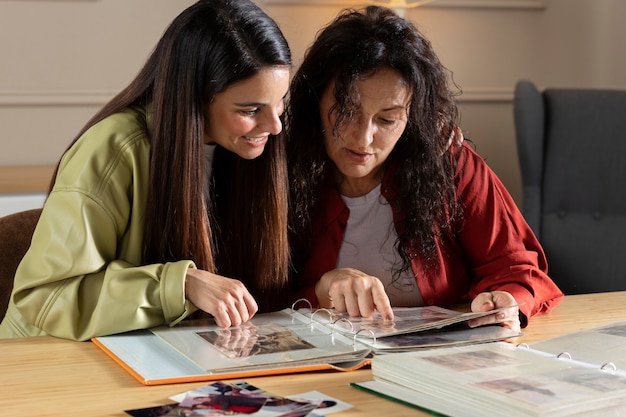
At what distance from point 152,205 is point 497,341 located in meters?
0.57

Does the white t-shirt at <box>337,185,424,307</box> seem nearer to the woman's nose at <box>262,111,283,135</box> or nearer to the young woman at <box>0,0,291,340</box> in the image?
the young woman at <box>0,0,291,340</box>

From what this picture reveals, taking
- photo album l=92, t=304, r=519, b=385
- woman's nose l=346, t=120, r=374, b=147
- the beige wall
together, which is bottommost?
photo album l=92, t=304, r=519, b=385

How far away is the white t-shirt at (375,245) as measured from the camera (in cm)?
180

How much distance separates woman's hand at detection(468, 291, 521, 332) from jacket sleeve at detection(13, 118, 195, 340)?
1.51ft

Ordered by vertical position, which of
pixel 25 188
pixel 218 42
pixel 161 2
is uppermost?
pixel 161 2

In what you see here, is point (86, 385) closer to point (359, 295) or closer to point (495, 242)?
point (359, 295)

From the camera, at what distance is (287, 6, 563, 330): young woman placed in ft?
5.61

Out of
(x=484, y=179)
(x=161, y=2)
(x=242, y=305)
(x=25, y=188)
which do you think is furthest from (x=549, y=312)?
(x=161, y=2)

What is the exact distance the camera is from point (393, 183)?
6.03 feet

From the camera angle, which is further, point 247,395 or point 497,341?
point 497,341

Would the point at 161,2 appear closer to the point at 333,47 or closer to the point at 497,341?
the point at 333,47

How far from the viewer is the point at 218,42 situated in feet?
4.90

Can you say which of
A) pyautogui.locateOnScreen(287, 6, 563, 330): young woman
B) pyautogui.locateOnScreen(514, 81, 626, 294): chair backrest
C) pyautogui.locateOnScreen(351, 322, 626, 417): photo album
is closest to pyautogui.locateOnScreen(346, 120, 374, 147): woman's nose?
pyautogui.locateOnScreen(287, 6, 563, 330): young woman

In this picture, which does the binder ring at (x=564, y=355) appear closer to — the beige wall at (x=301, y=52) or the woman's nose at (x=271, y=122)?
the woman's nose at (x=271, y=122)
